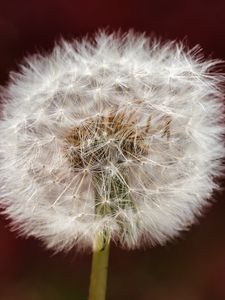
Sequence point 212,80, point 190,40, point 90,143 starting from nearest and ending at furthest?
point 90,143, point 212,80, point 190,40

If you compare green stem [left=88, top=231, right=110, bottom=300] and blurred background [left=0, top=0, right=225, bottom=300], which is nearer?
green stem [left=88, top=231, right=110, bottom=300]

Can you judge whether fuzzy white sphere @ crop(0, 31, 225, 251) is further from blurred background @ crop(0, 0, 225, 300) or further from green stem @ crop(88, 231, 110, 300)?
blurred background @ crop(0, 0, 225, 300)

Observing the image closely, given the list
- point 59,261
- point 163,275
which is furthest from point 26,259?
point 163,275

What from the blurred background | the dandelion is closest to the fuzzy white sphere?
the dandelion

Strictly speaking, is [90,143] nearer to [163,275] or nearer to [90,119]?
[90,119]

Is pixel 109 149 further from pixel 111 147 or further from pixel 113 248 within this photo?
pixel 113 248

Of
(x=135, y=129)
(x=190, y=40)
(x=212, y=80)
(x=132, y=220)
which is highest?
(x=190, y=40)
